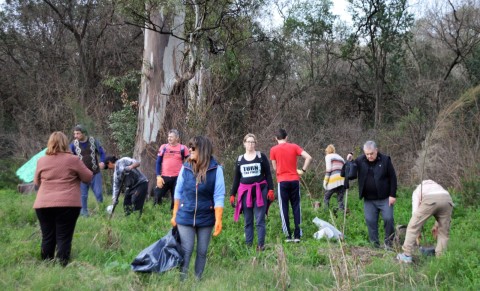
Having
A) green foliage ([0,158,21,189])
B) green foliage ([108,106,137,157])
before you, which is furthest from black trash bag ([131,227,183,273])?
green foliage ([0,158,21,189])

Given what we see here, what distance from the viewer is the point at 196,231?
560 centimetres

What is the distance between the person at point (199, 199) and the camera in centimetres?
545

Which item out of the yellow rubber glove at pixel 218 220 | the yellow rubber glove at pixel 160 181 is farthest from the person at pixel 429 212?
the yellow rubber glove at pixel 160 181

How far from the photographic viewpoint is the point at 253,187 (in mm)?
7539

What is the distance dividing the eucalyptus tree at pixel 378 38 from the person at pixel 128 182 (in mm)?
15194

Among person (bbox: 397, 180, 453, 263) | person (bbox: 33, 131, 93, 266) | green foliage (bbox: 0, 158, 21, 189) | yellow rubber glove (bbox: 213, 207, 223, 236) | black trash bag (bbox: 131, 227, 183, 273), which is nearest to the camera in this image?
black trash bag (bbox: 131, 227, 183, 273)

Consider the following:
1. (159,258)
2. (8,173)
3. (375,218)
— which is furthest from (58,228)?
(8,173)

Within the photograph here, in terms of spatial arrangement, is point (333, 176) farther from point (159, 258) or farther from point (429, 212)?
point (159, 258)

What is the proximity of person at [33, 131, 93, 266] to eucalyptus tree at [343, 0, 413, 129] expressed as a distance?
1807 cm

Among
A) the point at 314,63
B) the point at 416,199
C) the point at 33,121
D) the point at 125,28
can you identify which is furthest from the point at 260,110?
the point at 416,199

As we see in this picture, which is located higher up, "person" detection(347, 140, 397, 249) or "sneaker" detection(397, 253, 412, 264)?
"person" detection(347, 140, 397, 249)

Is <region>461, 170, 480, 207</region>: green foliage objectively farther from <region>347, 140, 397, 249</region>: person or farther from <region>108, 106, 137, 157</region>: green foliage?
<region>108, 106, 137, 157</region>: green foliage

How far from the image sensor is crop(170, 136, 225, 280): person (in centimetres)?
A: 545

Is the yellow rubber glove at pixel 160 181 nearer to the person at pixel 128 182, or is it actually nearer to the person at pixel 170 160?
the person at pixel 170 160
